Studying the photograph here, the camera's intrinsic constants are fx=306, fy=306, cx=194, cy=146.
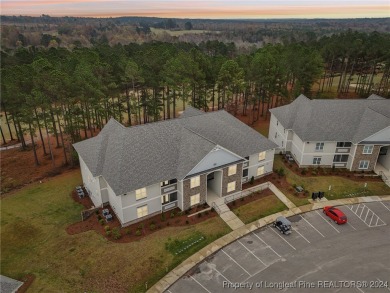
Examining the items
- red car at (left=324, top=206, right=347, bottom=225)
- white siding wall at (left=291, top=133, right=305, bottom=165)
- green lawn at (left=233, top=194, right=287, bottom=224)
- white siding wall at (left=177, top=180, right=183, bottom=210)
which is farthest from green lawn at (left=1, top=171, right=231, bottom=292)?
white siding wall at (left=291, top=133, right=305, bottom=165)

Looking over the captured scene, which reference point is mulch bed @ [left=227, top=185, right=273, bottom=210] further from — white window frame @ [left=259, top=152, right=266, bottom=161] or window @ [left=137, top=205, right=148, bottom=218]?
window @ [left=137, top=205, right=148, bottom=218]

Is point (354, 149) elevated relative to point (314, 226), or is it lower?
elevated

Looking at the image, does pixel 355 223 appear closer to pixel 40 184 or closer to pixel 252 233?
pixel 252 233

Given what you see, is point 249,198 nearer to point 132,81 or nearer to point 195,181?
point 195,181

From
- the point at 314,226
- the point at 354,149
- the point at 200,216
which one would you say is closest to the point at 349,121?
the point at 354,149

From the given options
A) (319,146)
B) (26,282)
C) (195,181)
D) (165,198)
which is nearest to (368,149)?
(319,146)

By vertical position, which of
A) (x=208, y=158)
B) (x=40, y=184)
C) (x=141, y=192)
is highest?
(x=208, y=158)
